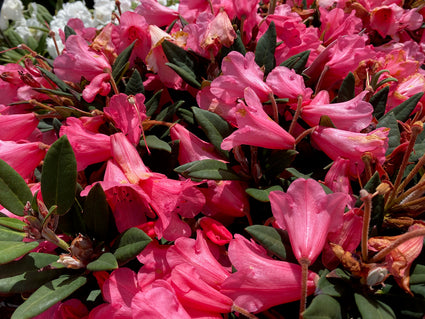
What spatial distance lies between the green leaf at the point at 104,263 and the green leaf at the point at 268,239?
0.24 meters

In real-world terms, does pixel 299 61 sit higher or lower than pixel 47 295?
higher

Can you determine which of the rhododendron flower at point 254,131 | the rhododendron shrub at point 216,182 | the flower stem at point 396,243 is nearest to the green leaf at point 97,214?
the rhododendron shrub at point 216,182

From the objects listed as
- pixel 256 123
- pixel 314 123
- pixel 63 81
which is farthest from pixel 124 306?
pixel 63 81

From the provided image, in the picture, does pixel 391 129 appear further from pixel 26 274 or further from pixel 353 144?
pixel 26 274

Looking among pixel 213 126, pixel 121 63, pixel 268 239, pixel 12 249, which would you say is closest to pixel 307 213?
pixel 268 239

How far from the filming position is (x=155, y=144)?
82 centimetres

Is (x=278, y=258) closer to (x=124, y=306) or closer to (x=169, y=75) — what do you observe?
(x=124, y=306)

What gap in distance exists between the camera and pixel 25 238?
0.67 meters

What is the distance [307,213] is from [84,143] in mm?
464

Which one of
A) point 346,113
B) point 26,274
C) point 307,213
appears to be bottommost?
point 26,274

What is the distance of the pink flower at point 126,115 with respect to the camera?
0.80 meters

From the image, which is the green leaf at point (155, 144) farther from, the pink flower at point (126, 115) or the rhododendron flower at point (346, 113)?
the rhododendron flower at point (346, 113)

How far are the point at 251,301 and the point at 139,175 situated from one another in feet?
1.07

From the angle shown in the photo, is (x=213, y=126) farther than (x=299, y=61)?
No
